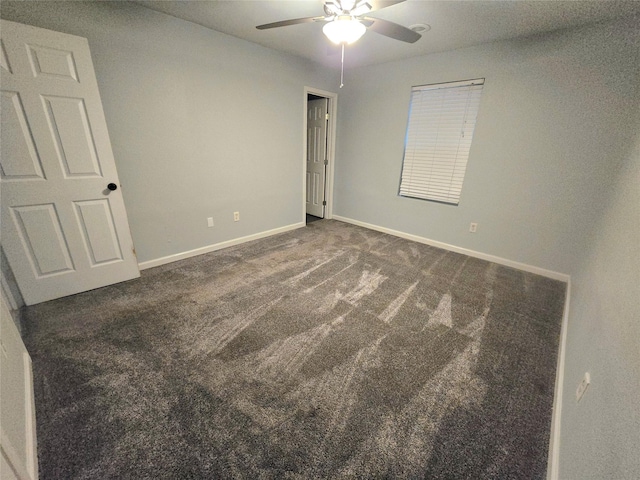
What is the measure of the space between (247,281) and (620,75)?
377 centimetres

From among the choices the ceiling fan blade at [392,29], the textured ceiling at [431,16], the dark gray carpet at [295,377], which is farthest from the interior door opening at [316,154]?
the ceiling fan blade at [392,29]

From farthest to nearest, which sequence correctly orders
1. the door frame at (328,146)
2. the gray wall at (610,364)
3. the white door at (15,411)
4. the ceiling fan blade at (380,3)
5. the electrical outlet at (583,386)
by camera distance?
the door frame at (328,146) → the ceiling fan blade at (380,3) → the electrical outlet at (583,386) → the white door at (15,411) → the gray wall at (610,364)

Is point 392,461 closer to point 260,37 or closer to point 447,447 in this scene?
point 447,447

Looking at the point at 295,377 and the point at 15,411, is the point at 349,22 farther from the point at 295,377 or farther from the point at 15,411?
the point at 15,411

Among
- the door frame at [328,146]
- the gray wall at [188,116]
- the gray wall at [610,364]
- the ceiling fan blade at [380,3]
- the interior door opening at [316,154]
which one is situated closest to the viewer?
the gray wall at [610,364]

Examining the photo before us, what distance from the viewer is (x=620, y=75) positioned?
7.14 ft

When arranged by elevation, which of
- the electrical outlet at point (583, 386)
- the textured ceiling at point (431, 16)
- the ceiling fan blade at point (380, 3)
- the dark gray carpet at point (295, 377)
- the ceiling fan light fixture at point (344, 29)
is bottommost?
the dark gray carpet at point (295, 377)

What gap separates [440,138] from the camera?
3.27m

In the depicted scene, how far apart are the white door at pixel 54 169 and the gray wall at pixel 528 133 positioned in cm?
325

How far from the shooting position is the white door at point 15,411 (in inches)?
35.9

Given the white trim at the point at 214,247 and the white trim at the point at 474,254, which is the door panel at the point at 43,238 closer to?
the white trim at the point at 214,247

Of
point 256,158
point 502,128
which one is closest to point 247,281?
point 256,158

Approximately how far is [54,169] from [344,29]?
2394 millimetres

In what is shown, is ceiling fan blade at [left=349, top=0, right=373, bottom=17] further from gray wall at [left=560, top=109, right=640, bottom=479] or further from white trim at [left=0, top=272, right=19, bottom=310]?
white trim at [left=0, top=272, right=19, bottom=310]
